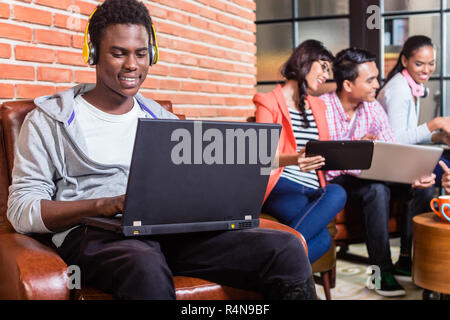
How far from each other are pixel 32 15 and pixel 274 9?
2.64 m

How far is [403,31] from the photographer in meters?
3.82

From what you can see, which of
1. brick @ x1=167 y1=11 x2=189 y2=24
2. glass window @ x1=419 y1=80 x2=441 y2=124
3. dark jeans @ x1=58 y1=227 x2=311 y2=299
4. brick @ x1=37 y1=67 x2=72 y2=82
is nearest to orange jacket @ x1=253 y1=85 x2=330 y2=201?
brick @ x1=167 y1=11 x2=189 y2=24

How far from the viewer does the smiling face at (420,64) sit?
3074mm

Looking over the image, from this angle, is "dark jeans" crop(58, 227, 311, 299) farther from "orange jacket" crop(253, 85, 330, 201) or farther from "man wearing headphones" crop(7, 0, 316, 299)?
"orange jacket" crop(253, 85, 330, 201)

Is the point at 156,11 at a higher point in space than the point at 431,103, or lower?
higher

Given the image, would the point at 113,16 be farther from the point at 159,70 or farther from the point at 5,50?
the point at 159,70

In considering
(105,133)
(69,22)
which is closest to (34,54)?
(69,22)

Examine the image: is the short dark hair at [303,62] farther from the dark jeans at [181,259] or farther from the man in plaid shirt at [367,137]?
the dark jeans at [181,259]

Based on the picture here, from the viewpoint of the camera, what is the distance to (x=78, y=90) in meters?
1.65

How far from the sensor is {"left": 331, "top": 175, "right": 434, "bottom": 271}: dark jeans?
250cm

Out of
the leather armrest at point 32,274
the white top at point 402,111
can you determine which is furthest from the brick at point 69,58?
the white top at point 402,111

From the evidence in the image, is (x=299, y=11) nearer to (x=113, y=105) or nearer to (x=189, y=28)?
(x=189, y=28)

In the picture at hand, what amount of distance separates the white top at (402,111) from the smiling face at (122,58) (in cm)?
177

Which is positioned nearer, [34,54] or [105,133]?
[105,133]
